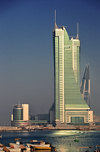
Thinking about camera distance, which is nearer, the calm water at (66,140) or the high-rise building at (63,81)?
the calm water at (66,140)

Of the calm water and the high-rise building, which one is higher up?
the high-rise building

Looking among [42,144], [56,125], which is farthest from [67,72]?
[42,144]

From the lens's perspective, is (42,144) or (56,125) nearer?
(42,144)

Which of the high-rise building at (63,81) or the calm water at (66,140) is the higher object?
the high-rise building at (63,81)

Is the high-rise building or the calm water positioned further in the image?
the high-rise building

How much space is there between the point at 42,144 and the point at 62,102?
335 ft

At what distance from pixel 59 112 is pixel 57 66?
55.9 ft

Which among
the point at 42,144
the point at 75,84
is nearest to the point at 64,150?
the point at 42,144

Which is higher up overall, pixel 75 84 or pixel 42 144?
pixel 75 84

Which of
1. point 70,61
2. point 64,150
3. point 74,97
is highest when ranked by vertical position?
point 70,61

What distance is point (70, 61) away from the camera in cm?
19838

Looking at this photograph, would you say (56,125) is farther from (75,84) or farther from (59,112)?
(75,84)

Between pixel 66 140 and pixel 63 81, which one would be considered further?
pixel 63 81

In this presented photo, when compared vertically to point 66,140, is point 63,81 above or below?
above
